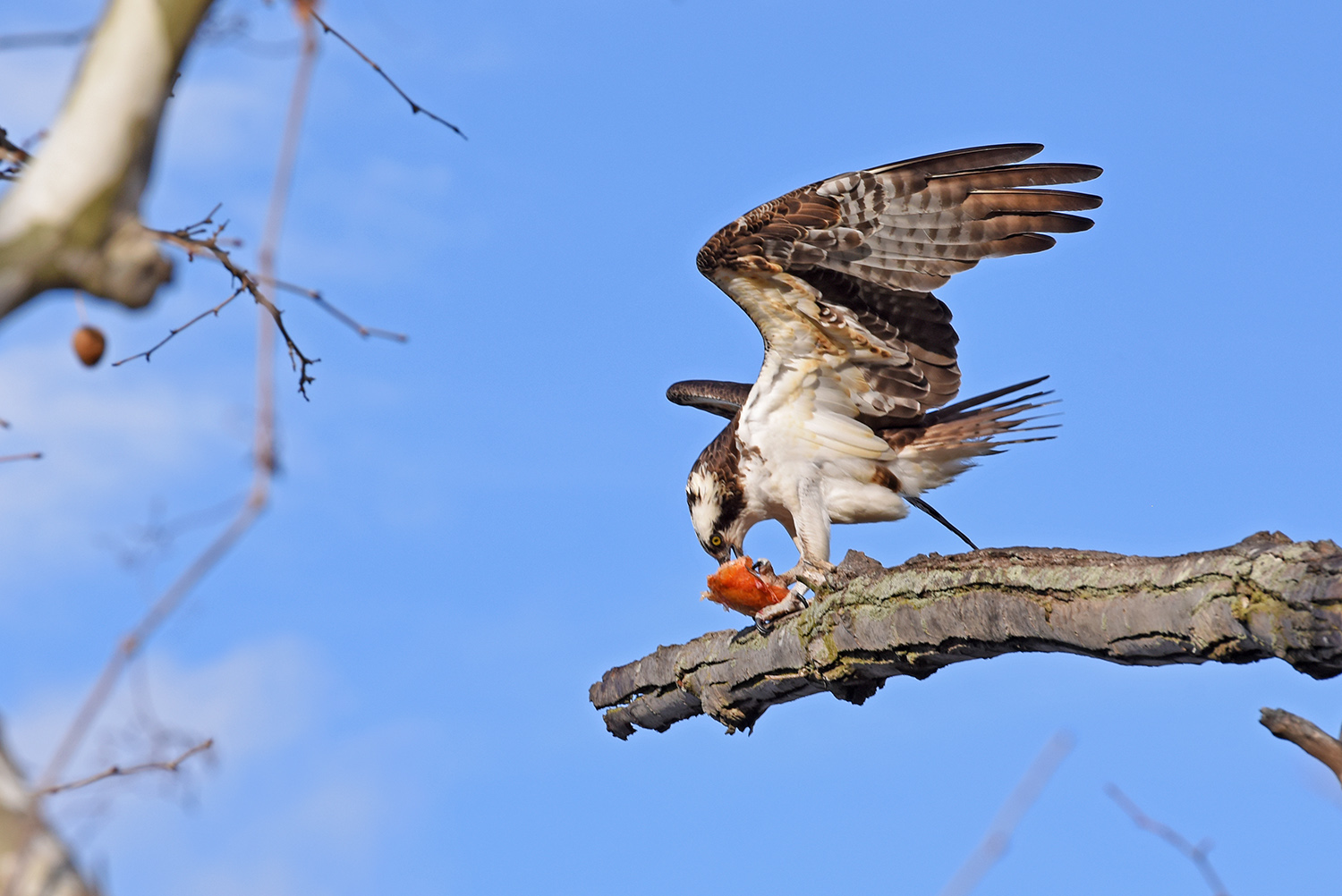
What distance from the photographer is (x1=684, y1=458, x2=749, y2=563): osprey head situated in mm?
7199

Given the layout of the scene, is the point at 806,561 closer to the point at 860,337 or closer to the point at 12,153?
the point at 860,337

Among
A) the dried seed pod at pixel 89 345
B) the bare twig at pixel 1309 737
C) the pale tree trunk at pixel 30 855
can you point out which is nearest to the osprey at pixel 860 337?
the bare twig at pixel 1309 737

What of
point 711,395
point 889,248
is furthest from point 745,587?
point 711,395

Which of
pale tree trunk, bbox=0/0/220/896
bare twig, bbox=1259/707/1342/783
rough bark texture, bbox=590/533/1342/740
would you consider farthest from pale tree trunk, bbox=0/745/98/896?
rough bark texture, bbox=590/533/1342/740

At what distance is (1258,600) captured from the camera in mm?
3352

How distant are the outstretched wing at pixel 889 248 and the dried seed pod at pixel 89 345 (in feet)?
12.8

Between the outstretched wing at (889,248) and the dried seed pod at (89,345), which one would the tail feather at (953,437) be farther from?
the dried seed pod at (89,345)

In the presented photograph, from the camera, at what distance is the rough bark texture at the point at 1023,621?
330 cm

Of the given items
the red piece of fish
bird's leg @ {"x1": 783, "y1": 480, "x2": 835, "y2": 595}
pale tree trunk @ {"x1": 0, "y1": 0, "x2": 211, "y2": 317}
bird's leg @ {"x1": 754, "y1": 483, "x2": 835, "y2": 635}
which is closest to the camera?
pale tree trunk @ {"x1": 0, "y1": 0, "x2": 211, "y2": 317}

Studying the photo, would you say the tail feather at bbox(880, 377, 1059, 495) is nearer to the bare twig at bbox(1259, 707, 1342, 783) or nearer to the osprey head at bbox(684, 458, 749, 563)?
the osprey head at bbox(684, 458, 749, 563)

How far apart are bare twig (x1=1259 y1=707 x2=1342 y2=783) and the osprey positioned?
3.19 meters

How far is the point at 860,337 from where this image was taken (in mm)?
6418

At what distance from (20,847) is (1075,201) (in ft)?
18.1

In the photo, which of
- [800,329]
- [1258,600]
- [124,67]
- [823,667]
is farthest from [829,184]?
[124,67]
